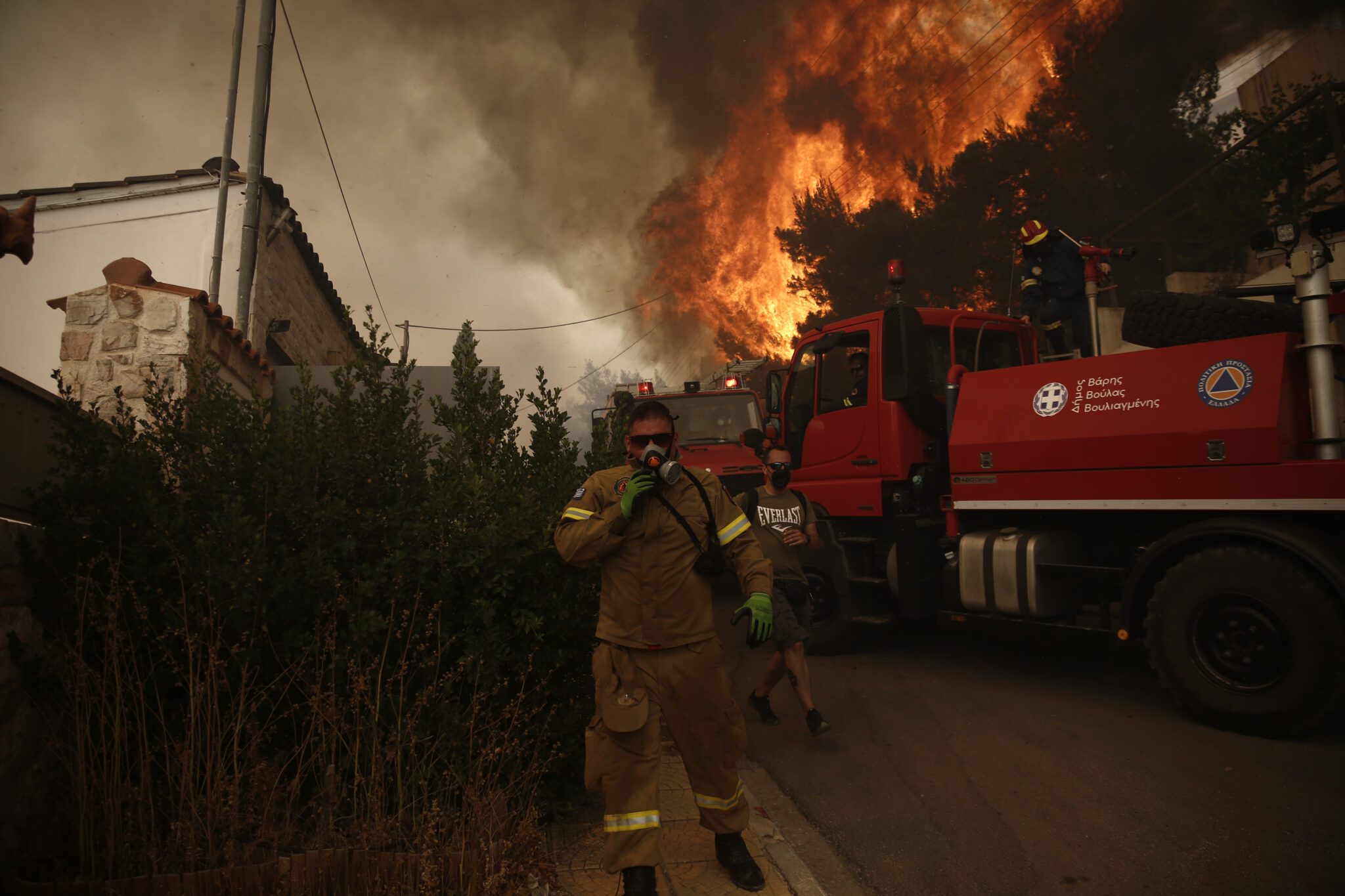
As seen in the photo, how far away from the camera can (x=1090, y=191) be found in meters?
20.7

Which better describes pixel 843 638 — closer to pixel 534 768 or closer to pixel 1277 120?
pixel 534 768

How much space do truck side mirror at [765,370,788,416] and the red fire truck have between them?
609 millimetres

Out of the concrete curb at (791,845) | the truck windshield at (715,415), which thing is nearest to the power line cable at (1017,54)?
the truck windshield at (715,415)

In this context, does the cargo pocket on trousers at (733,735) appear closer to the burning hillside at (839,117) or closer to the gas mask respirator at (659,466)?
the gas mask respirator at (659,466)

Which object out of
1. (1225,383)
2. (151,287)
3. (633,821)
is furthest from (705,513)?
(151,287)

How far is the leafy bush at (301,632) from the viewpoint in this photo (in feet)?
8.80

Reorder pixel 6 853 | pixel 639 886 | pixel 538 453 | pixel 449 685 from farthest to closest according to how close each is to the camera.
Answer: pixel 538 453
pixel 449 685
pixel 639 886
pixel 6 853

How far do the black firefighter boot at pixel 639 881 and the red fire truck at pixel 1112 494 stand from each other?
3.61 meters

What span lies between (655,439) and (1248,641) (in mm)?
3723

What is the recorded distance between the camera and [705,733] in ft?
9.75

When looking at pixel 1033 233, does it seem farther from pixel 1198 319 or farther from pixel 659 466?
pixel 659 466

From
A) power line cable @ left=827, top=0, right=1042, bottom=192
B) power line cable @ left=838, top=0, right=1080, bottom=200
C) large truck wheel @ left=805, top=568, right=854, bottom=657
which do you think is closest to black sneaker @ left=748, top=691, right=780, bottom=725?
large truck wheel @ left=805, top=568, right=854, bottom=657

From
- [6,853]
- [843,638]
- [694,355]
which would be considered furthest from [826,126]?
[6,853]

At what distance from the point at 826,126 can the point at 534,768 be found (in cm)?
2736
